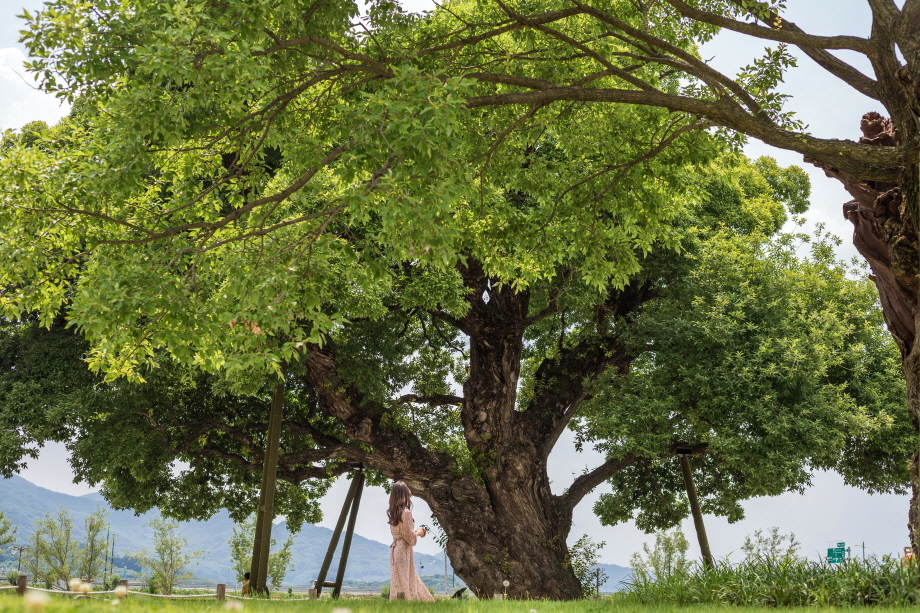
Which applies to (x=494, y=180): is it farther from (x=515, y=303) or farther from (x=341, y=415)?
(x=341, y=415)

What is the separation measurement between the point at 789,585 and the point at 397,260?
18.6ft

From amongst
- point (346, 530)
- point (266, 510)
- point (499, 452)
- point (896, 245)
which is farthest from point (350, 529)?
point (896, 245)

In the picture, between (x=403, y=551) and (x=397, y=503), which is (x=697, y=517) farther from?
(x=397, y=503)

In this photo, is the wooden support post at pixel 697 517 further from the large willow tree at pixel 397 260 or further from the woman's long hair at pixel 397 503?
the woman's long hair at pixel 397 503

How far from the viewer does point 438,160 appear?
21.4 ft

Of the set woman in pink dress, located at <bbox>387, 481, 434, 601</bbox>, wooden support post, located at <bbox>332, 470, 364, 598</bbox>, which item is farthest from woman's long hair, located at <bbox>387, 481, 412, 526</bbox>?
wooden support post, located at <bbox>332, 470, 364, 598</bbox>

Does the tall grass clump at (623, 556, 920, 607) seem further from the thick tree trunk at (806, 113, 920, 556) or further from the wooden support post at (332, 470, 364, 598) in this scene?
the wooden support post at (332, 470, 364, 598)

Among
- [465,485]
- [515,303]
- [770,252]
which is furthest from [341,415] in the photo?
[770,252]

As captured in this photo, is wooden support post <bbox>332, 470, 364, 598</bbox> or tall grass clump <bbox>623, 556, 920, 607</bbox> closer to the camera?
tall grass clump <bbox>623, 556, 920, 607</bbox>

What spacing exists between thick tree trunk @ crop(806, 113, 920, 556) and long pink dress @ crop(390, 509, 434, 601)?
24.5ft

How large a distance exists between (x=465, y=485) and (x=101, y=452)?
8333 mm

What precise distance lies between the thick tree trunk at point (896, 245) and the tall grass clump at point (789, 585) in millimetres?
931

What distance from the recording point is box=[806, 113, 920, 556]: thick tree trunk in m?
8.52

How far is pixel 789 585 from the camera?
740cm
